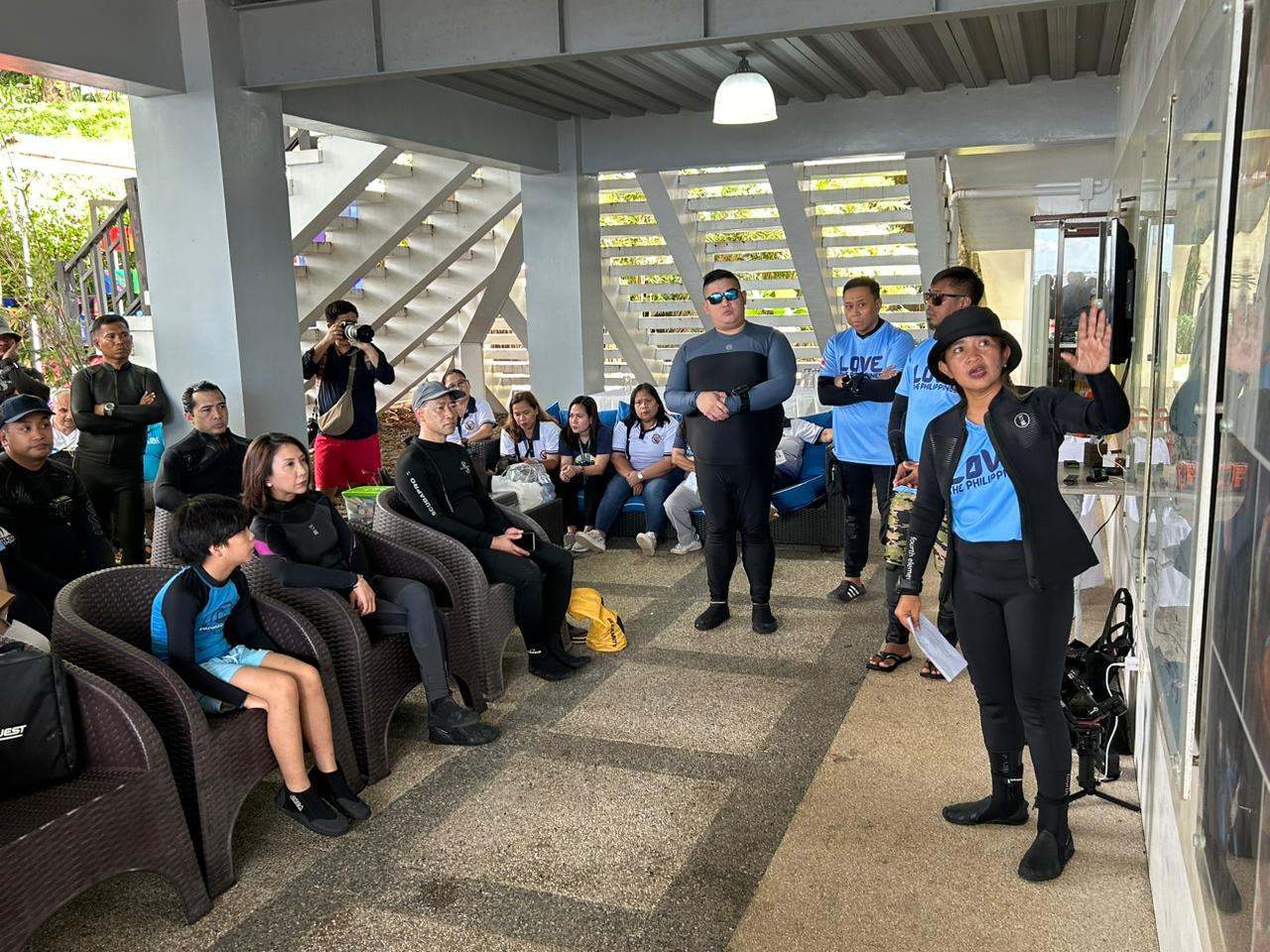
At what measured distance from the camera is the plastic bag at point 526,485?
6.40 m

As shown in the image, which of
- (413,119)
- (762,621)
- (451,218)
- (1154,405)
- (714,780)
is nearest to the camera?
(1154,405)

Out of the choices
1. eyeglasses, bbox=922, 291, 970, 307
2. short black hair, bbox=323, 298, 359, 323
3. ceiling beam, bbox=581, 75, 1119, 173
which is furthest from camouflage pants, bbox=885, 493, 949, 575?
ceiling beam, bbox=581, 75, 1119, 173

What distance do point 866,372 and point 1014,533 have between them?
244 cm

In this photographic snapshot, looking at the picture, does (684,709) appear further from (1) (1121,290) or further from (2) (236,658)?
(1) (1121,290)

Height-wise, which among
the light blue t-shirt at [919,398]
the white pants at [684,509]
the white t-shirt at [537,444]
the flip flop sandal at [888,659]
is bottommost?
the flip flop sandal at [888,659]

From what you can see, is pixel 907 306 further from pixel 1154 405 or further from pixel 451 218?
pixel 1154 405

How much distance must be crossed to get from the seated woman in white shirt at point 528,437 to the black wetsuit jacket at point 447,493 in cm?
241

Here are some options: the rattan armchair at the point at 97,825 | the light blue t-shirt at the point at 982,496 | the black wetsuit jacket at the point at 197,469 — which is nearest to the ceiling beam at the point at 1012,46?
the light blue t-shirt at the point at 982,496

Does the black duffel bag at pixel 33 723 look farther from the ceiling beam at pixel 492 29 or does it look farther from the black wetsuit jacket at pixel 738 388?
the ceiling beam at pixel 492 29

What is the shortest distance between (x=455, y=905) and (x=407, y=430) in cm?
1207

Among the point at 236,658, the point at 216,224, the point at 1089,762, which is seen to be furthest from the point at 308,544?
the point at 216,224

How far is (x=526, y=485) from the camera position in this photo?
21.2 ft

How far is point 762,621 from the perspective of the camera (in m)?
5.38

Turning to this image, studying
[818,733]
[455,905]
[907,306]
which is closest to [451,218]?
[907,306]
